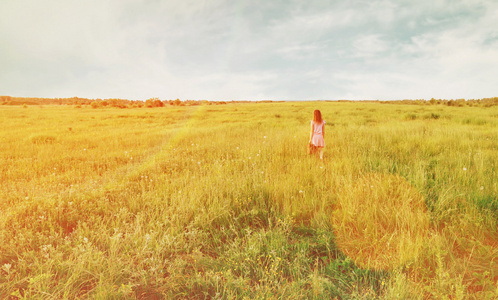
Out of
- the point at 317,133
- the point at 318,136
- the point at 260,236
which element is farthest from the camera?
the point at 317,133

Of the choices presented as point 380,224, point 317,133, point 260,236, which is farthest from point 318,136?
point 260,236

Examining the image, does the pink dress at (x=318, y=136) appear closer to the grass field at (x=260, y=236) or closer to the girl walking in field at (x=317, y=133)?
the girl walking in field at (x=317, y=133)

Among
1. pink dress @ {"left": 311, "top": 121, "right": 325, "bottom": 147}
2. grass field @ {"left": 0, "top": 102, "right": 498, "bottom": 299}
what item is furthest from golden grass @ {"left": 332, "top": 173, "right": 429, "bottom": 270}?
pink dress @ {"left": 311, "top": 121, "right": 325, "bottom": 147}

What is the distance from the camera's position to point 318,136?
7.34 metres

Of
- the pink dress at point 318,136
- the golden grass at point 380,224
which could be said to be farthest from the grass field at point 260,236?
the pink dress at point 318,136

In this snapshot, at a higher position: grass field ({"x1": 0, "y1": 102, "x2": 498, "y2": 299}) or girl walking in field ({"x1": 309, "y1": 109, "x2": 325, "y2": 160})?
girl walking in field ({"x1": 309, "y1": 109, "x2": 325, "y2": 160})

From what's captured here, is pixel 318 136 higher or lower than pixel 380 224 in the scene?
higher

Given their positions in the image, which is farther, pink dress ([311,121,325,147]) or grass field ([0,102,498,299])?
pink dress ([311,121,325,147])

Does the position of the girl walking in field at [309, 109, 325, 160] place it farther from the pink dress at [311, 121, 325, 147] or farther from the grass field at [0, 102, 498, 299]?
the grass field at [0, 102, 498, 299]

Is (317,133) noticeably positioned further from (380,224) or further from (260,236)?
(260,236)

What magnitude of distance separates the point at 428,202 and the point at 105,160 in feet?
29.1

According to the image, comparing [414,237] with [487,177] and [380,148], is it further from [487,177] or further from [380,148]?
[380,148]

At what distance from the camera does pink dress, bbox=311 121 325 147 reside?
285 inches

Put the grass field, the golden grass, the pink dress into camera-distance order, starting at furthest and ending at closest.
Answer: the pink dress
the golden grass
the grass field
